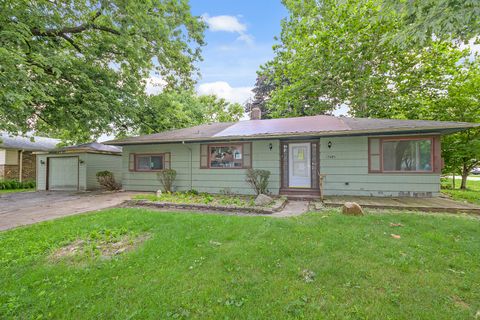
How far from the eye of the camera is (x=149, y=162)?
32.5ft

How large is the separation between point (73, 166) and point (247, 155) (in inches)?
374

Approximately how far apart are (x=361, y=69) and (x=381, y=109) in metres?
2.57

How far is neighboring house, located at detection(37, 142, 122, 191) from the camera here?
11492mm

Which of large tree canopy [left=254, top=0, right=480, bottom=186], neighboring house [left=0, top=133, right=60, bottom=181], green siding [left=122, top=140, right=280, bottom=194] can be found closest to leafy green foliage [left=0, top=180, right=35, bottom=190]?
neighboring house [left=0, top=133, right=60, bottom=181]

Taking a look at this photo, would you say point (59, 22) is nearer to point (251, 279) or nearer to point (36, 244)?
point (36, 244)

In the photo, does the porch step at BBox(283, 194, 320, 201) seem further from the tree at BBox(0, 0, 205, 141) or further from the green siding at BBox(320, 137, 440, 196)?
the tree at BBox(0, 0, 205, 141)

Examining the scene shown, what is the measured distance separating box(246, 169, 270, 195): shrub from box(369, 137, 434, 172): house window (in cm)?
344

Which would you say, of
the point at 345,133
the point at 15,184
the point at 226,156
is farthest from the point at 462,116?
the point at 15,184

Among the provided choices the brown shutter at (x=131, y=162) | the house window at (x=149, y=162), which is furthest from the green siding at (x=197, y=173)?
the house window at (x=149, y=162)

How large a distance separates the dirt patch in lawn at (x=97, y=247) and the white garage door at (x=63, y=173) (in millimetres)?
9619

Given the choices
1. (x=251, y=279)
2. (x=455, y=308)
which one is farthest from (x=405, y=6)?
(x=251, y=279)

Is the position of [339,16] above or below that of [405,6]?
above

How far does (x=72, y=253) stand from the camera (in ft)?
11.2

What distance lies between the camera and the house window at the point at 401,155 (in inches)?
276
